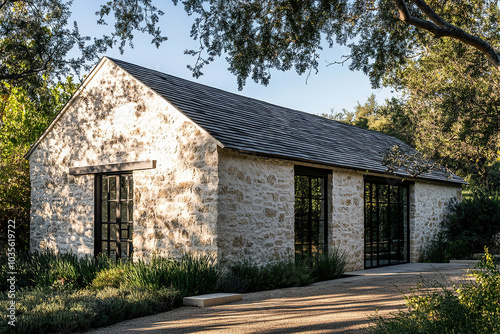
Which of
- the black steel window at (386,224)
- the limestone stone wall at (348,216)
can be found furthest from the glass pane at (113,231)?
the black steel window at (386,224)

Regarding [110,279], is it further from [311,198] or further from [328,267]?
[311,198]

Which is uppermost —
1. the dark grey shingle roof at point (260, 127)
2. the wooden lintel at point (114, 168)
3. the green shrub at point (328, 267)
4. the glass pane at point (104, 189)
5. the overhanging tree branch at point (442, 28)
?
the overhanging tree branch at point (442, 28)

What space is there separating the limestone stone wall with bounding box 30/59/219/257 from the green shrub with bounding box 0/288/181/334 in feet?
6.42

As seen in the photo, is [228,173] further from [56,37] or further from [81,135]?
[56,37]

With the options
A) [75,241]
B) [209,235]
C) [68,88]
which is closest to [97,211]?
[75,241]

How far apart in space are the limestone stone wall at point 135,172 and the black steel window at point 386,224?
19.8 feet

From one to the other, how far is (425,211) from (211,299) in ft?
35.9

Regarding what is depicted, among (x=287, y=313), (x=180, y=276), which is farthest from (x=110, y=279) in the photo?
(x=287, y=313)

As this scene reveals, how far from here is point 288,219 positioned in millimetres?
10914

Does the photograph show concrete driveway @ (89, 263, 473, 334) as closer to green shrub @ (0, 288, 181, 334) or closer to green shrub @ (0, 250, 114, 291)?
green shrub @ (0, 288, 181, 334)

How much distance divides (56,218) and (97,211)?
5.52 ft

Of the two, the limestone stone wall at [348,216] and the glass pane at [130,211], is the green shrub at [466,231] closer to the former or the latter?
the limestone stone wall at [348,216]

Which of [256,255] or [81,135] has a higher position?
[81,135]

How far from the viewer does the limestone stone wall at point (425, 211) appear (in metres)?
15.6
